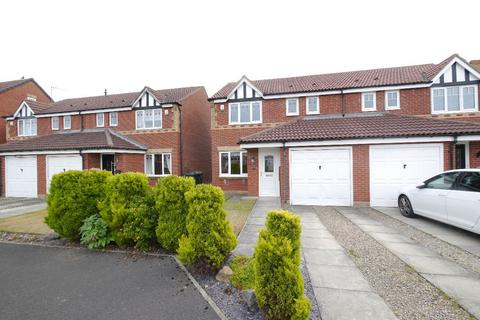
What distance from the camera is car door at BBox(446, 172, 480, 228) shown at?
5605mm

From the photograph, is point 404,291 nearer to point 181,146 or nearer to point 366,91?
point 366,91

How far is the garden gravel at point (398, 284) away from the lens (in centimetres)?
309

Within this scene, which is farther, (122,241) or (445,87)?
(445,87)

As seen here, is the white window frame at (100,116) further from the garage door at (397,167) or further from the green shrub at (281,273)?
the green shrub at (281,273)

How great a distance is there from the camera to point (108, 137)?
15609 millimetres

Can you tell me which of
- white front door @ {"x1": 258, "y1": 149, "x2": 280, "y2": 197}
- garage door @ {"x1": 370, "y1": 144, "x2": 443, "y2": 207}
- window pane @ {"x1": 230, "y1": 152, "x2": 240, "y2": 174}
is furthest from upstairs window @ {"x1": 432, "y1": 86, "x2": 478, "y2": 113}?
window pane @ {"x1": 230, "y1": 152, "x2": 240, "y2": 174}

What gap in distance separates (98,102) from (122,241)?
18.0 metres

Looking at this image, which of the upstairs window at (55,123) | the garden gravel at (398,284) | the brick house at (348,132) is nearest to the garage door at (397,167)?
the brick house at (348,132)

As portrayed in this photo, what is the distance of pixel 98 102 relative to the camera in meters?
19.4

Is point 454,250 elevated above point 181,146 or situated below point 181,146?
below

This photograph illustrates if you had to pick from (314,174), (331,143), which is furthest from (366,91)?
(314,174)

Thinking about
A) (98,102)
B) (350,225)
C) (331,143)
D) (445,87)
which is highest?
(98,102)

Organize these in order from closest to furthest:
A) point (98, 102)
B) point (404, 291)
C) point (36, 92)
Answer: point (404, 291) < point (98, 102) < point (36, 92)

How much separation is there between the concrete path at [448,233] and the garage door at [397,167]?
5.73 ft
